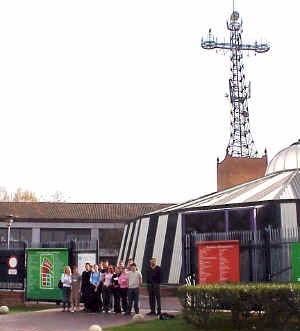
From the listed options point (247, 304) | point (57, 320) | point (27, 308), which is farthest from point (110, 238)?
point (247, 304)

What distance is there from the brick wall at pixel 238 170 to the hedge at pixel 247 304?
112 feet

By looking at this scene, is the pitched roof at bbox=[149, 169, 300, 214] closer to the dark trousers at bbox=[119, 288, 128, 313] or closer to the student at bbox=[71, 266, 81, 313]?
the dark trousers at bbox=[119, 288, 128, 313]

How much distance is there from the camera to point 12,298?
19.3 m

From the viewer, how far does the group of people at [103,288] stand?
51.1 feet

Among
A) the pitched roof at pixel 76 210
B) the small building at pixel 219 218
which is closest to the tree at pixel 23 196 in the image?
the pitched roof at pixel 76 210

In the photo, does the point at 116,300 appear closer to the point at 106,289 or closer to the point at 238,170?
the point at 106,289

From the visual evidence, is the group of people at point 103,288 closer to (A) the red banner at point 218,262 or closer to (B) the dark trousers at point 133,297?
(B) the dark trousers at point 133,297

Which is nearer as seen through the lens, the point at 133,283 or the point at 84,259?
the point at 133,283

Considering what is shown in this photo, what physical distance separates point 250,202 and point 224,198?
316cm

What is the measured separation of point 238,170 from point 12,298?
29757 mm

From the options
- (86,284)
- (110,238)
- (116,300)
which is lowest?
(116,300)

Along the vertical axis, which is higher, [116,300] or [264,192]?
[264,192]

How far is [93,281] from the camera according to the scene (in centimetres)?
1661

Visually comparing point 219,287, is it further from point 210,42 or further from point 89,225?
point 210,42
